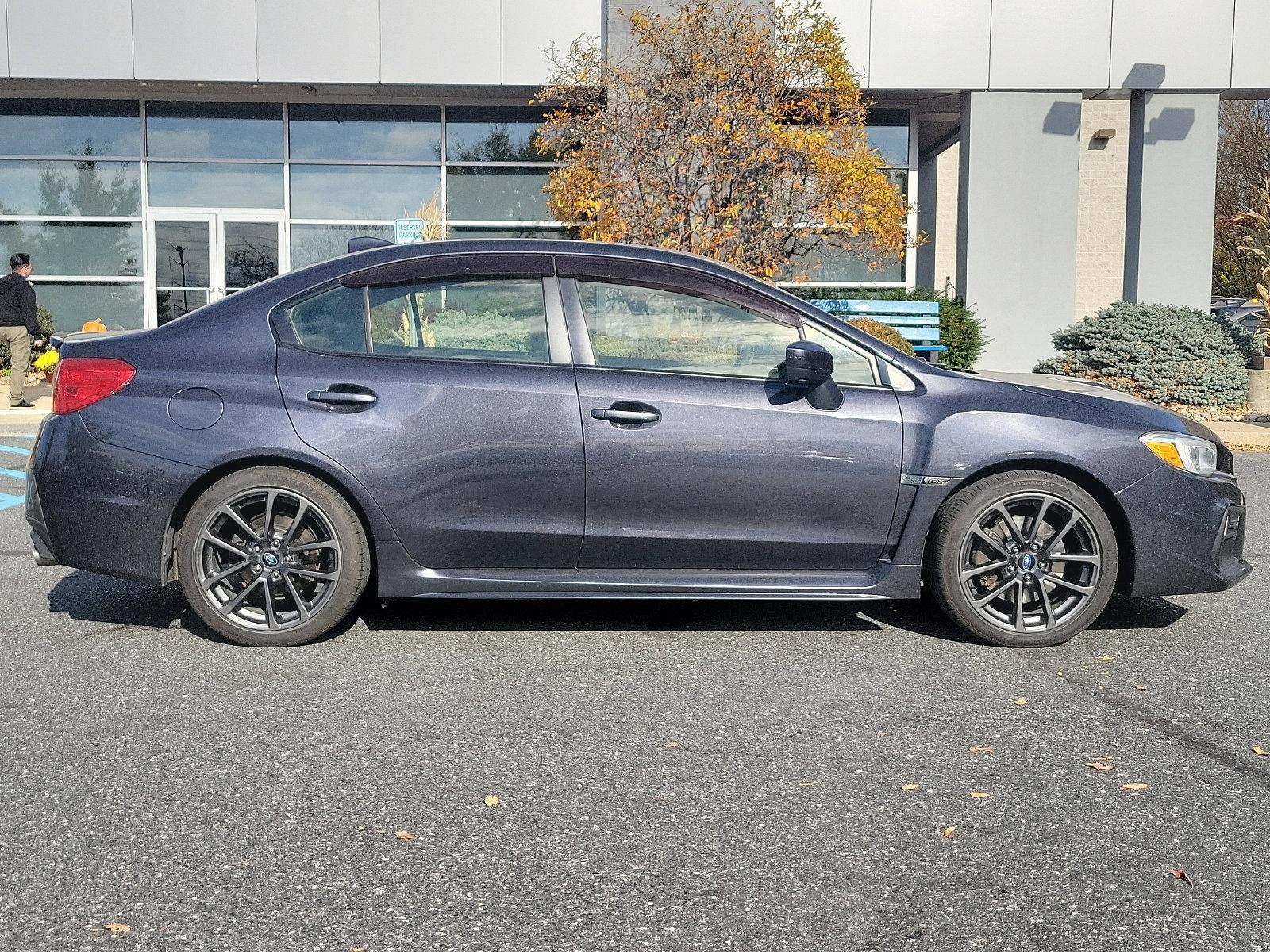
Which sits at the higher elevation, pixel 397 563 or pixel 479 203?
pixel 479 203

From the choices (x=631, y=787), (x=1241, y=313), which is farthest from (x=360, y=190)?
(x=631, y=787)

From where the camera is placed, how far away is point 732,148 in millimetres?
14852

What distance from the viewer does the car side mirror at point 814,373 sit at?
201 inches

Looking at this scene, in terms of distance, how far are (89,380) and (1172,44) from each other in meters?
17.1

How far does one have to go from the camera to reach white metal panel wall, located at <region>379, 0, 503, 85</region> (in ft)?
60.1

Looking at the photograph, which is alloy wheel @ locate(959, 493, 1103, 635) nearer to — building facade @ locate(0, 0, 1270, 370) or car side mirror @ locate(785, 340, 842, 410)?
car side mirror @ locate(785, 340, 842, 410)

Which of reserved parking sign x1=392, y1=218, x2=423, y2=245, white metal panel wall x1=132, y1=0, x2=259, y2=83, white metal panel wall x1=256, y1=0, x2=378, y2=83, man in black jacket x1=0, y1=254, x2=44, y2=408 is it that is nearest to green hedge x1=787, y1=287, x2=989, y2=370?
reserved parking sign x1=392, y1=218, x2=423, y2=245

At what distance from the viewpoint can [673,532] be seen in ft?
17.0

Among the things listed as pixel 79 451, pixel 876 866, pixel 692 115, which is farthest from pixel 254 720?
pixel 692 115

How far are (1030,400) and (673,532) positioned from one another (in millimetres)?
1582

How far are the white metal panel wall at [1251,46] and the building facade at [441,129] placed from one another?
3cm

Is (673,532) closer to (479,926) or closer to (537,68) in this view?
(479,926)

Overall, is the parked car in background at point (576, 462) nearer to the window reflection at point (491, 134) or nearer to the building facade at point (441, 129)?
the building facade at point (441, 129)

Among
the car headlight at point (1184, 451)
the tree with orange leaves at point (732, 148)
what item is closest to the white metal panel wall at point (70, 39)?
the tree with orange leaves at point (732, 148)
